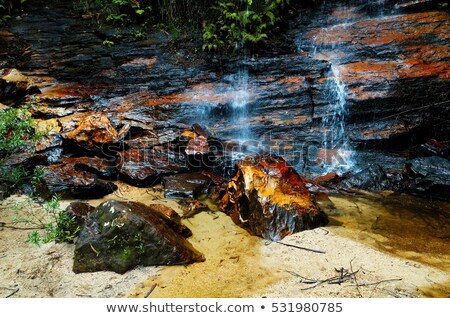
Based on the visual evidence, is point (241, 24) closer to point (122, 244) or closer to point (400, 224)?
point (400, 224)

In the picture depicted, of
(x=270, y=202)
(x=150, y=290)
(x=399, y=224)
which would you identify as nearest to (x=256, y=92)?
(x=270, y=202)

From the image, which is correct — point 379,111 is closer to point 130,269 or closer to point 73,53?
point 130,269

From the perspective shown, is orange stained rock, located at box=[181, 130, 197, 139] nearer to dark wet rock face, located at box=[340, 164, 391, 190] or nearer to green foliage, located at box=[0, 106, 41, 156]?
green foliage, located at box=[0, 106, 41, 156]

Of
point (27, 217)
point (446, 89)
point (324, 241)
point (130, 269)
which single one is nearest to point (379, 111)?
point (446, 89)

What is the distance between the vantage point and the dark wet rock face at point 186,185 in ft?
20.5

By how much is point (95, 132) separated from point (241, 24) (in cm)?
659

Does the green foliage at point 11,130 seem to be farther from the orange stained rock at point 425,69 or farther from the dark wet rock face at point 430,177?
the orange stained rock at point 425,69

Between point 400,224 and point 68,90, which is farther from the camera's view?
point 68,90

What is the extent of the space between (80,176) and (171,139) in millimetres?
2743

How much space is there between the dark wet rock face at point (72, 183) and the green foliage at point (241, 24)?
6482 millimetres

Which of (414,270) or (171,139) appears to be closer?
(414,270)

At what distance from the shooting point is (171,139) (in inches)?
317

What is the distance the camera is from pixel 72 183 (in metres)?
5.80

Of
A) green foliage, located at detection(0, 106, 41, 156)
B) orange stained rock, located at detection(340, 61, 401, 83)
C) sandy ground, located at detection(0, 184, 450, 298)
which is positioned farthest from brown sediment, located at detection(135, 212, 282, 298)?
orange stained rock, located at detection(340, 61, 401, 83)
